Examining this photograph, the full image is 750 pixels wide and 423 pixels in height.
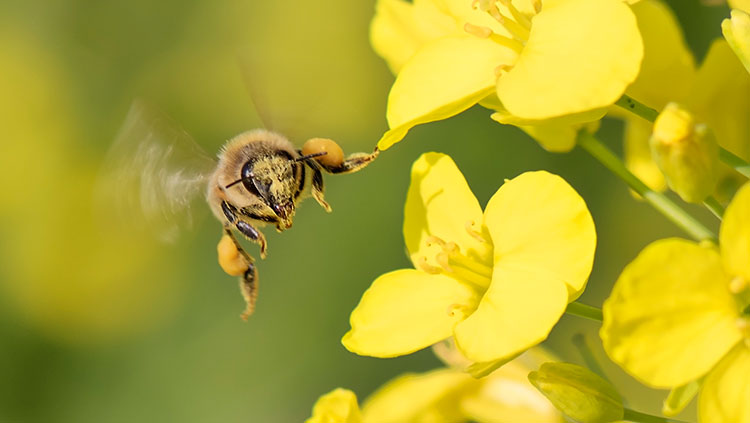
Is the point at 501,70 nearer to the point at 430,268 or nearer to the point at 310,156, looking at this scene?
the point at 430,268

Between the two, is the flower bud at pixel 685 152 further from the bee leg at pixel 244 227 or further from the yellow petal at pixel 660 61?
the bee leg at pixel 244 227

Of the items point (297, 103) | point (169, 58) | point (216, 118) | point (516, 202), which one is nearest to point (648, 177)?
point (516, 202)

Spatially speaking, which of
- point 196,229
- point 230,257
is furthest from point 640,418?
point 196,229

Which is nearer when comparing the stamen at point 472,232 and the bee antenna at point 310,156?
the stamen at point 472,232

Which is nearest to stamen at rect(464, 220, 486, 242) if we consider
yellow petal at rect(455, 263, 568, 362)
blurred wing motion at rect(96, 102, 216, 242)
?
yellow petal at rect(455, 263, 568, 362)

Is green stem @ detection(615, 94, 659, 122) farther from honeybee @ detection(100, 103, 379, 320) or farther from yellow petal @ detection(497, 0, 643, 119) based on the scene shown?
honeybee @ detection(100, 103, 379, 320)

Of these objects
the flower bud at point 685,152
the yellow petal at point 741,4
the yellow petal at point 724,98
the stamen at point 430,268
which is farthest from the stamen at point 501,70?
the yellow petal at point 724,98
